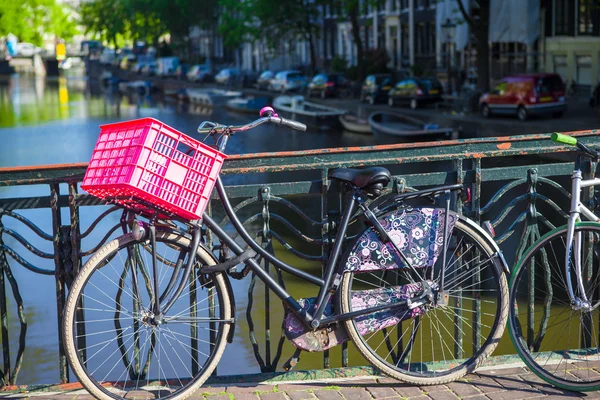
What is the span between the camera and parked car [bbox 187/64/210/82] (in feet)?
227

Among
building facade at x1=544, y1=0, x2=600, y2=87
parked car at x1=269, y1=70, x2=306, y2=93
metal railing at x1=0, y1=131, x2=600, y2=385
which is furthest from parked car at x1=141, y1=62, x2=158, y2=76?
metal railing at x1=0, y1=131, x2=600, y2=385

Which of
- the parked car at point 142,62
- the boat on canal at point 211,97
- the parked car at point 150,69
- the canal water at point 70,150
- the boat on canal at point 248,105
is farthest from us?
the parked car at point 142,62

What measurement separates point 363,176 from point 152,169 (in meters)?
0.98

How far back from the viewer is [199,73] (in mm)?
70312

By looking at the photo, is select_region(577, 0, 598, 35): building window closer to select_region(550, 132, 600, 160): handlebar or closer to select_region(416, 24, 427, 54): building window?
select_region(416, 24, 427, 54): building window

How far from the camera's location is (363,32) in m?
60.5

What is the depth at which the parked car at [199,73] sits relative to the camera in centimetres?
6926

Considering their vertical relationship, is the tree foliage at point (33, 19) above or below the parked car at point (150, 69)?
above

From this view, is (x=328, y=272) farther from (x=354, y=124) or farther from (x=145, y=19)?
(x=145, y=19)

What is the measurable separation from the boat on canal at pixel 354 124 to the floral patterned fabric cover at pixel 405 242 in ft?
94.3

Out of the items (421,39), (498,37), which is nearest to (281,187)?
(498,37)

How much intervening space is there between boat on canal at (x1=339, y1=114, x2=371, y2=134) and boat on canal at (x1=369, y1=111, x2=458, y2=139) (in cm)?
82

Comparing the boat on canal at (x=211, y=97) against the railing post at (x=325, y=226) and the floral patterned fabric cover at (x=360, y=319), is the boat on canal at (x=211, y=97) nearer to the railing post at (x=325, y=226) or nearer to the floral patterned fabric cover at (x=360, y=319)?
the railing post at (x=325, y=226)

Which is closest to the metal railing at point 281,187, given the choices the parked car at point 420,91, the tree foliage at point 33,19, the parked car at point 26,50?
the parked car at point 420,91
